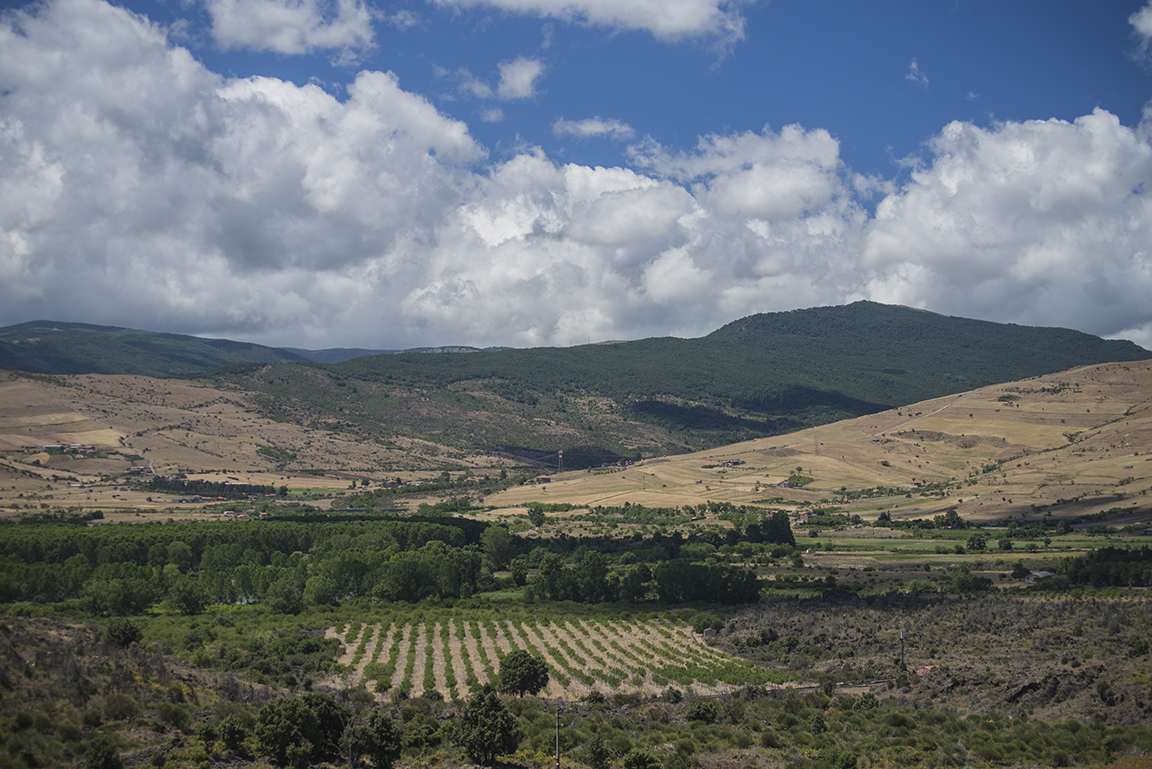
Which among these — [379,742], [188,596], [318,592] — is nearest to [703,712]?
[379,742]

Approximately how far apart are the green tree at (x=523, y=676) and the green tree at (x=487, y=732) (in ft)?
41.6

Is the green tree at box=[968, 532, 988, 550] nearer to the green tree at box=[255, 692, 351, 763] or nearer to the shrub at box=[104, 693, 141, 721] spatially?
the green tree at box=[255, 692, 351, 763]

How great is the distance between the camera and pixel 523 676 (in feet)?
177

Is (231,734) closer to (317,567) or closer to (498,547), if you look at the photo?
(317,567)

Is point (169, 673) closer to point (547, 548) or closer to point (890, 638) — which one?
point (890, 638)

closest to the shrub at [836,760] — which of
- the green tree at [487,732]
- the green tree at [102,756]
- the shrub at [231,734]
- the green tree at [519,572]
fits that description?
the green tree at [487,732]

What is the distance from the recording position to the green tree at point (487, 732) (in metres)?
39.3

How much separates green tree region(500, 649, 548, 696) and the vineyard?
1.23 metres

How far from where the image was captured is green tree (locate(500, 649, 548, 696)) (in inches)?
2124

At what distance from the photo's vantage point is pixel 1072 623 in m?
57.8

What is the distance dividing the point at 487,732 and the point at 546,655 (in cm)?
2677

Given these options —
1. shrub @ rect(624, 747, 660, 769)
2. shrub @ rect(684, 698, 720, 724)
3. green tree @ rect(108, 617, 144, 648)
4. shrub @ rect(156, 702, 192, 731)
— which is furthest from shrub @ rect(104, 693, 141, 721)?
shrub @ rect(684, 698, 720, 724)

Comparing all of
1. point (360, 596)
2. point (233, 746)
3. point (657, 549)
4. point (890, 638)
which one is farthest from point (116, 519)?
point (890, 638)

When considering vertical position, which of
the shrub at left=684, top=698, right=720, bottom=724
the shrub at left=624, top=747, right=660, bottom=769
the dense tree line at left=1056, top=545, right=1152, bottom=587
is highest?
the dense tree line at left=1056, top=545, right=1152, bottom=587
